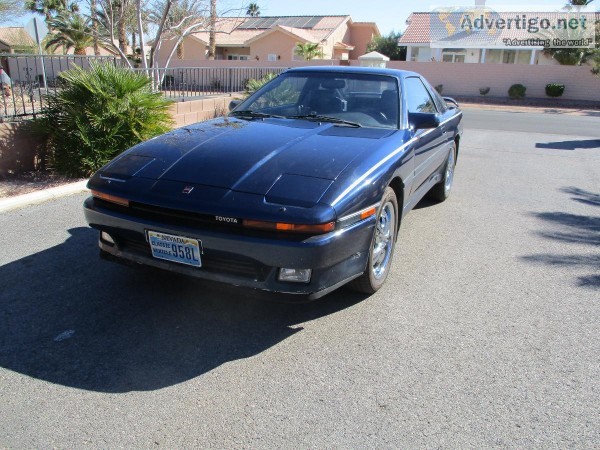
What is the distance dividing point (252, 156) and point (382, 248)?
1213 millimetres

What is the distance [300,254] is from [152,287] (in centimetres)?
148

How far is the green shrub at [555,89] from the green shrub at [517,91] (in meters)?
1.31

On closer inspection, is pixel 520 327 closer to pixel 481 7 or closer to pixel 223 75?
pixel 223 75

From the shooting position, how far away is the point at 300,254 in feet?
9.25

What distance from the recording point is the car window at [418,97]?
4754mm

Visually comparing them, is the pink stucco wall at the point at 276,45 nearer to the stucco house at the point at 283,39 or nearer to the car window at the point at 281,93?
the stucco house at the point at 283,39

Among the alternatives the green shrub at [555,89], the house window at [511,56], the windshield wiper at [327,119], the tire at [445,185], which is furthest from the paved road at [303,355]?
the house window at [511,56]

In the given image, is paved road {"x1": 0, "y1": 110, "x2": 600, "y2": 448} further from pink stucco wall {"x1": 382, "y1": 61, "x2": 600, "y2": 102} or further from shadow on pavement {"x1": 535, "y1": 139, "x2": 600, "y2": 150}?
pink stucco wall {"x1": 382, "y1": 61, "x2": 600, "y2": 102}

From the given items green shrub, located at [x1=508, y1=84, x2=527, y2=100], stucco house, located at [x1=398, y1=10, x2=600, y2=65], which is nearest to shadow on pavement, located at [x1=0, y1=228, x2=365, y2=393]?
green shrub, located at [x1=508, y1=84, x2=527, y2=100]

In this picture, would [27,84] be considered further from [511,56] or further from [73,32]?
[511,56]

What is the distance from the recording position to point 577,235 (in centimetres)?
539

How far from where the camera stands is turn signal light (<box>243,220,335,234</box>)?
281cm

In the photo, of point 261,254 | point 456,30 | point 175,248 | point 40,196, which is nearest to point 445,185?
point 261,254

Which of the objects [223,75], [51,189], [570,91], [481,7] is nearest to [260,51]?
[481,7]
